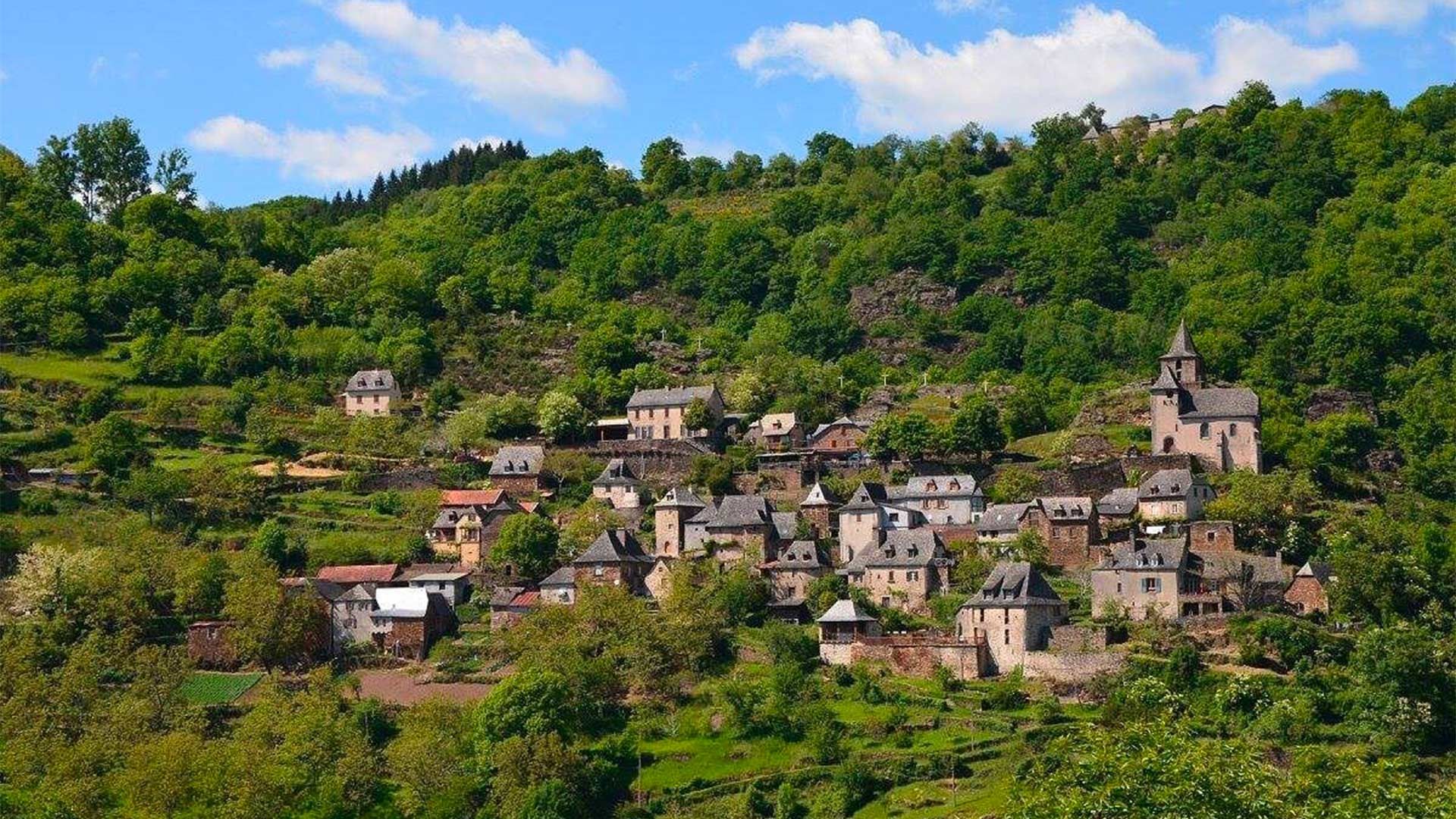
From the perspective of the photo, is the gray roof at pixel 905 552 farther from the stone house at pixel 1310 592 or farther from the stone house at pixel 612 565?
the stone house at pixel 1310 592

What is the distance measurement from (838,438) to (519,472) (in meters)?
14.9

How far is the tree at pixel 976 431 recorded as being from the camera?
4055 inches

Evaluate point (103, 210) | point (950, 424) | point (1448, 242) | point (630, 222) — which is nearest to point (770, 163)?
point (630, 222)

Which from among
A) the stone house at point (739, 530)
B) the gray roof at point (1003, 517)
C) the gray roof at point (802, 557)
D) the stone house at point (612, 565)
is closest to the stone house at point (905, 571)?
the gray roof at point (802, 557)

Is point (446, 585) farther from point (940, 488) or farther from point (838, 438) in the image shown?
point (838, 438)

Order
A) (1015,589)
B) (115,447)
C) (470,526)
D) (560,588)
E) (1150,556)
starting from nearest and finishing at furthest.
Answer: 1. (1015,589)
2. (1150,556)
3. (560,588)
4. (470,526)
5. (115,447)

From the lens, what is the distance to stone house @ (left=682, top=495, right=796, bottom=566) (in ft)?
309

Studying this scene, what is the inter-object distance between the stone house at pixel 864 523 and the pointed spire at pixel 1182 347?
16136 mm

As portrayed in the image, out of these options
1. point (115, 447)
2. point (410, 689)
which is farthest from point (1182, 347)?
point (115, 447)

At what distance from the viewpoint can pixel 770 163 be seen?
611ft

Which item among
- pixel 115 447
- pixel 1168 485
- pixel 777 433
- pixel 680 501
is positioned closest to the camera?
pixel 1168 485

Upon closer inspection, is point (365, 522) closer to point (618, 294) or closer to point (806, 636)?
point (806, 636)

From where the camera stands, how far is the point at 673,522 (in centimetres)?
9750

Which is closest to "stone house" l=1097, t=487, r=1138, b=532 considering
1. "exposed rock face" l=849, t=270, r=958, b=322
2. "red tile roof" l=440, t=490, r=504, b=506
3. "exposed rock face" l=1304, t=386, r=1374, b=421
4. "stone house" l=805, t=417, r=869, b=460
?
"stone house" l=805, t=417, r=869, b=460
